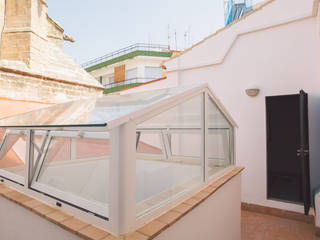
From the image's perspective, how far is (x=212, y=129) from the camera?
2385mm

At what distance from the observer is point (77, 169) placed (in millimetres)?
2010

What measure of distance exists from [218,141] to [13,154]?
2.59m

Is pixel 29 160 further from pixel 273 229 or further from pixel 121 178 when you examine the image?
pixel 273 229

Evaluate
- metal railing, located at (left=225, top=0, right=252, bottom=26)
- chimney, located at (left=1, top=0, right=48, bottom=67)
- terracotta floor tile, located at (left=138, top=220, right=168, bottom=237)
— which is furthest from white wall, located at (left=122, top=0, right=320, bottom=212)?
chimney, located at (left=1, top=0, right=48, bottom=67)

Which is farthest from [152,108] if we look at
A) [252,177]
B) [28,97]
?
[28,97]

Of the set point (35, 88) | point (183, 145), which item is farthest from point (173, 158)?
point (35, 88)

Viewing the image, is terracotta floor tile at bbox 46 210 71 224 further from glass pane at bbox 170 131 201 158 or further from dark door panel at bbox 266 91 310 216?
dark door panel at bbox 266 91 310 216

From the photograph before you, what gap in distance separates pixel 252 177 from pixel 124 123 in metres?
4.04

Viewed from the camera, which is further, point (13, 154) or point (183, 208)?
point (13, 154)

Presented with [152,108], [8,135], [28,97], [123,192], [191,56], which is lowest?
[123,192]

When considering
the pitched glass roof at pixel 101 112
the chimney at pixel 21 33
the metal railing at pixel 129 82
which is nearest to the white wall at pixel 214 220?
the pitched glass roof at pixel 101 112

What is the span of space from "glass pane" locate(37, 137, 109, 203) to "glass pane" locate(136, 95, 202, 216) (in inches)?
11.0

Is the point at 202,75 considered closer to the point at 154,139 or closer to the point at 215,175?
the point at 154,139

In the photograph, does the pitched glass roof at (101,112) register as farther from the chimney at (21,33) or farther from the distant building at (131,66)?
the distant building at (131,66)
